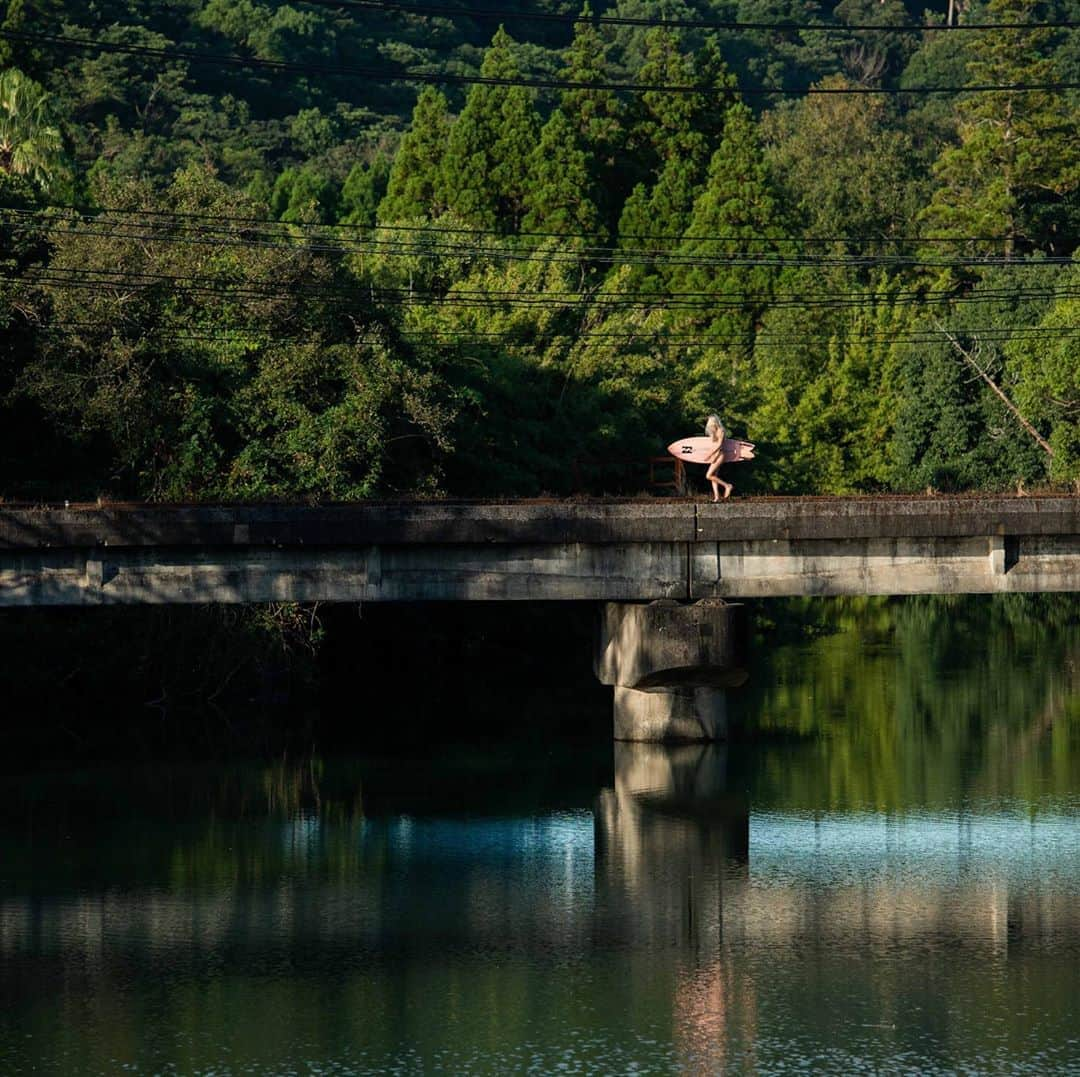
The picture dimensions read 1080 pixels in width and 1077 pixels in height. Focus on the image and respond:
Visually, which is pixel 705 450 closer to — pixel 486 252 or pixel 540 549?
pixel 540 549

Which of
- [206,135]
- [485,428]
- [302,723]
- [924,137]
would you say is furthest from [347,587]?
[924,137]

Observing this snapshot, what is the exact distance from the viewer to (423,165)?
103m

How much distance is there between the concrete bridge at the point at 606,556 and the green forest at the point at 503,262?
5.84 meters

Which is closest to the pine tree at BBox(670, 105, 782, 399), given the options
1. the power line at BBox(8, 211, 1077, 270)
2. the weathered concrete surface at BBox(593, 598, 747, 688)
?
the power line at BBox(8, 211, 1077, 270)

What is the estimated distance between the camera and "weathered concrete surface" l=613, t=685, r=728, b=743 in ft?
151

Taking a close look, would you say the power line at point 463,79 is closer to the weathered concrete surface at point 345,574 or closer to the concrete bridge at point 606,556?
the concrete bridge at point 606,556

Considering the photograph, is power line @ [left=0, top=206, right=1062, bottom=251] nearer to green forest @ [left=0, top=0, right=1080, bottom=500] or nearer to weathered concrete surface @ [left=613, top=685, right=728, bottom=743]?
green forest @ [left=0, top=0, right=1080, bottom=500]

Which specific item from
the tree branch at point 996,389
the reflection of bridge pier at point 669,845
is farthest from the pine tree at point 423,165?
the reflection of bridge pier at point 669,845

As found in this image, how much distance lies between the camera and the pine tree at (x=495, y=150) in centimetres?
9962

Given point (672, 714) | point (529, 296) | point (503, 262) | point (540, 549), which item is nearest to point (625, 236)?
point (503, 262)

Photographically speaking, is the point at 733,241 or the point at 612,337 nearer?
the point at 612,337

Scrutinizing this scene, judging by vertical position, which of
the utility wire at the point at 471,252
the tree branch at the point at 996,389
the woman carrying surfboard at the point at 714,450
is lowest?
the woman carrying surfboard at the point at 714,450

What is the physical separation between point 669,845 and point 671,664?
6.67 metres

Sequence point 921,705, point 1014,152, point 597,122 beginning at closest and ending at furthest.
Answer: point 921,705 → point 1014,152 → point 597,122
